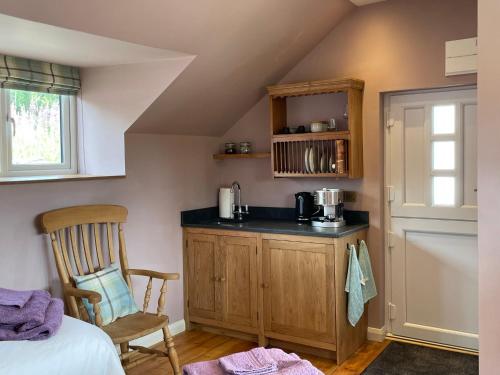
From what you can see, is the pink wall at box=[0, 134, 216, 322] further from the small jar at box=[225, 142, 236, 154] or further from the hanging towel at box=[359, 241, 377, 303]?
the hanging towel at box=[359, 241, 377, 303]

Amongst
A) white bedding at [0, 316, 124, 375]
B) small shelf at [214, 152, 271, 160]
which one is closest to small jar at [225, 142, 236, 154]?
small shelf at [214, 152, 271, 160]

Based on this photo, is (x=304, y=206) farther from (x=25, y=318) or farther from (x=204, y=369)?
(x=25, y=318)

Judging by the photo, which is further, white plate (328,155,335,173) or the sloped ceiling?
white plate (328,155,335,173)

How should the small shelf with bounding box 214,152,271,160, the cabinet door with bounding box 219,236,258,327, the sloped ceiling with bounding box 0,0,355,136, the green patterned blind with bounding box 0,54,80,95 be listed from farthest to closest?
1. the small shelf with bounding box 214,152,271,160
2. the cabinet door with bounding box 219,236,258,327
3. the green patterned blind with bounding box 0,54,80,95
4. the sloped ceiling with bounding box 0,0,355,136

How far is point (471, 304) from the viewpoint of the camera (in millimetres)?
3693

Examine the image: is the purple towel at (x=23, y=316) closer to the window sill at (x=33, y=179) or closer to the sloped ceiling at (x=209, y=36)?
the window sill at (x=33, y=179)

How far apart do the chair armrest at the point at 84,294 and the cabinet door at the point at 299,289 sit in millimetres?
1316

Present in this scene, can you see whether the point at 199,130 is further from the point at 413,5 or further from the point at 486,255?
the point at 486,255

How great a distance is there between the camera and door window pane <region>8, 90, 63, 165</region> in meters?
3.36

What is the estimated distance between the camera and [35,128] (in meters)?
3.49

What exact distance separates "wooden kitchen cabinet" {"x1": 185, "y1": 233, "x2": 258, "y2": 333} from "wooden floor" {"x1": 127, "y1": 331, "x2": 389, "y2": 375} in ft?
0.40

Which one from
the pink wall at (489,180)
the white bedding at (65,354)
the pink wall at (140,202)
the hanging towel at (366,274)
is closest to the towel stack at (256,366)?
the white bedding at (65,354)

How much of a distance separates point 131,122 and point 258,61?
0.97 meters

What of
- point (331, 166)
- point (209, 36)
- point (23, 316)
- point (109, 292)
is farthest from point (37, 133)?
point (331, 166)
